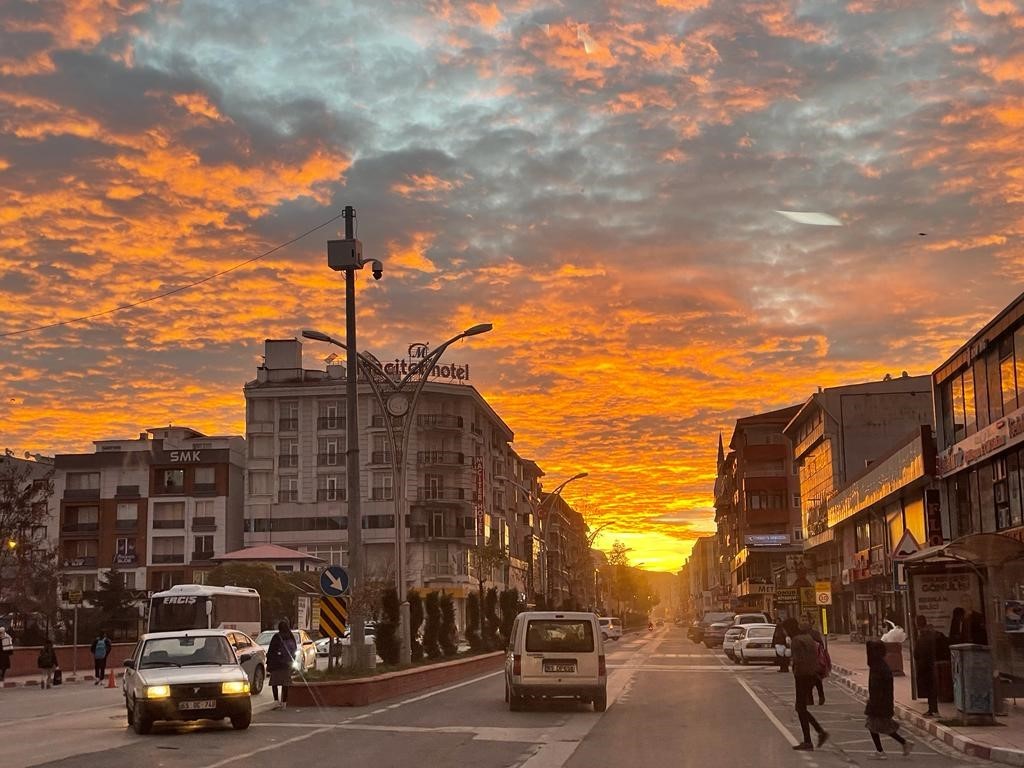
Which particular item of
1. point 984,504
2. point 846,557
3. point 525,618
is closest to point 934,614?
point 525,618

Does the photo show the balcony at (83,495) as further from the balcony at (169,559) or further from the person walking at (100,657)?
the person walking at (100,657)

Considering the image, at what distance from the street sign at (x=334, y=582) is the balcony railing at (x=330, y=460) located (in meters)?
67.1

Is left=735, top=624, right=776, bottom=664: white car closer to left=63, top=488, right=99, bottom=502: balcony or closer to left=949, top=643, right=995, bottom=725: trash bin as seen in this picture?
left=949, top=643, right=995, bottom=725: trash bin

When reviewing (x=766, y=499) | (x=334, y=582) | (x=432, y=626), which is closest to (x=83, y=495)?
(x=766, y=499)

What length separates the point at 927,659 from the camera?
Result: 69.4ft

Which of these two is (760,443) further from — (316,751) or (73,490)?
(316,751)

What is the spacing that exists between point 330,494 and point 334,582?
67148mm

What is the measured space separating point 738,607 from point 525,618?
119 m

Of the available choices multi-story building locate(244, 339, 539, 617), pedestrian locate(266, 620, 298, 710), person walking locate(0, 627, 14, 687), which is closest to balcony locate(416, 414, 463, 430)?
multi-story building locate(244, 339, 539, 617)

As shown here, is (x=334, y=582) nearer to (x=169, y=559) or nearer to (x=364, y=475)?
(x=364, y=475)

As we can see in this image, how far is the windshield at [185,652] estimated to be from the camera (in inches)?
786

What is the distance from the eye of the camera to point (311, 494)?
300 ft

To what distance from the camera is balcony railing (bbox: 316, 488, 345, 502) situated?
90.8 m

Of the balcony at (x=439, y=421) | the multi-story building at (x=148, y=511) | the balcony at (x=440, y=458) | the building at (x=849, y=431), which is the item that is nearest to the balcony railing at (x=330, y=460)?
the balcony at (x=440, y=458)
